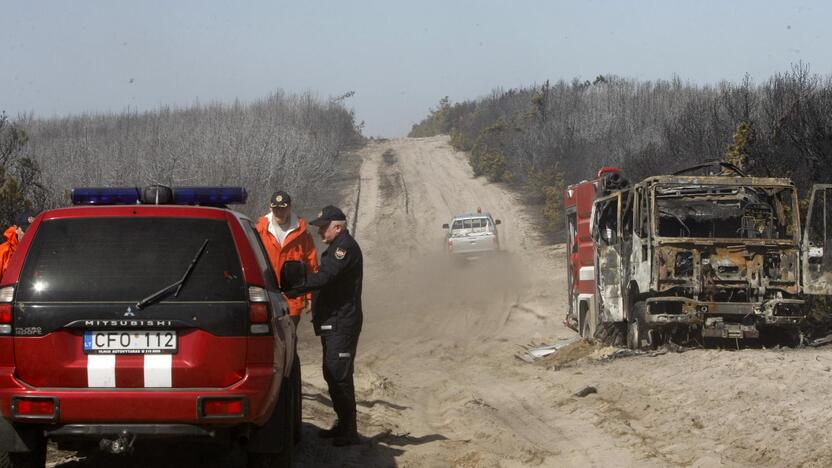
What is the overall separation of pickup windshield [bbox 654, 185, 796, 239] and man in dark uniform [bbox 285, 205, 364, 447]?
708 cm

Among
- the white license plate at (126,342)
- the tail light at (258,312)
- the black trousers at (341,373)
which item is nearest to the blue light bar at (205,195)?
the tail light at (258,312)

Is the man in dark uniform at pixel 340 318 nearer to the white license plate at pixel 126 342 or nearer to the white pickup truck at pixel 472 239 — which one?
the white license plate at pixel 126 342

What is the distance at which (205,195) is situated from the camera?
730cm

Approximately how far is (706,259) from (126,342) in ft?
32.2

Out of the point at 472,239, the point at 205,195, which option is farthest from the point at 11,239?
the point at 472,239

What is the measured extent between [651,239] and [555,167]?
35.4m

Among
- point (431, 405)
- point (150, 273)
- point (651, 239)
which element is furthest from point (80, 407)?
point (651, 239)

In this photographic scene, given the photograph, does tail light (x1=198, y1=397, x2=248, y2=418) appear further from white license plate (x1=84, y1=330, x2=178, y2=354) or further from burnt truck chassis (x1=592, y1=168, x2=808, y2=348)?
burnt truck chassis (x1=592, y1=168, x2=808, y2=348)

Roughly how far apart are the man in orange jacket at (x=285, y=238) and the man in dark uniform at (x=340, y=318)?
0.92m

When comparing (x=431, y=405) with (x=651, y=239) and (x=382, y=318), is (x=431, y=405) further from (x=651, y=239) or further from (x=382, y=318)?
(x=382, y=318)

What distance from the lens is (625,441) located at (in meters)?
9.16

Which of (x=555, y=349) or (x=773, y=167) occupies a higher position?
(x=773, y=167)

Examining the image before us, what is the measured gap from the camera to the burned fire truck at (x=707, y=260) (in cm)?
1402

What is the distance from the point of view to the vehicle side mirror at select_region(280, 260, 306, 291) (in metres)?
7.39
